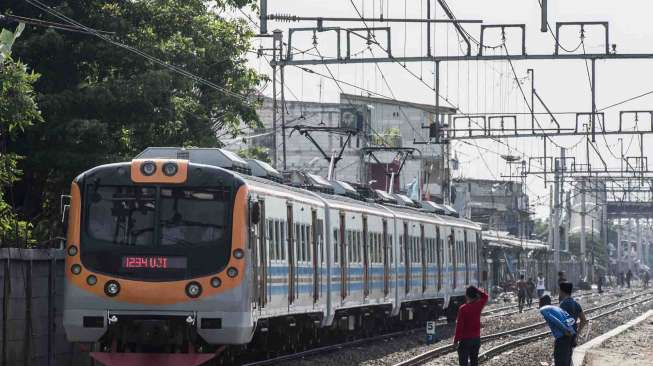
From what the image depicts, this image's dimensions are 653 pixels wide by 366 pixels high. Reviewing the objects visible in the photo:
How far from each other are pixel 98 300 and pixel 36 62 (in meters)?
13.5

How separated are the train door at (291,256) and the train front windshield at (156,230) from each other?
3.61m

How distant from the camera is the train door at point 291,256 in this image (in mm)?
22438

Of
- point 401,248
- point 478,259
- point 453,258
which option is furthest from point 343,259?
point 478,259

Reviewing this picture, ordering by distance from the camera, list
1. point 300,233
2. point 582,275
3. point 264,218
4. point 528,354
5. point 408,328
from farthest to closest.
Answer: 1. point 582,275
2. point 408,328
3. point 528,354
4. point 300,233
5. point 264,218

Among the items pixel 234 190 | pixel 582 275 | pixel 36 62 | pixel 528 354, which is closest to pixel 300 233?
pixel 234 190

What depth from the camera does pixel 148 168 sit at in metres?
18.8

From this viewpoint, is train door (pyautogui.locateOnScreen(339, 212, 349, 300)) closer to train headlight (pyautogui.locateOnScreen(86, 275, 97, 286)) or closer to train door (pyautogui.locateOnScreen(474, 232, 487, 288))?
train headlight (pyautogui.locateOnScreen(86, 275, 97, 286))

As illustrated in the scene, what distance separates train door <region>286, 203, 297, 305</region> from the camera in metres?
22.4

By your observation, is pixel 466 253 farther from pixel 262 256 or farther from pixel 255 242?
pixel 255 242

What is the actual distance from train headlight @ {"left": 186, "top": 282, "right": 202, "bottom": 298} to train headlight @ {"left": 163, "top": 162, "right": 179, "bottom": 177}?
1.44m

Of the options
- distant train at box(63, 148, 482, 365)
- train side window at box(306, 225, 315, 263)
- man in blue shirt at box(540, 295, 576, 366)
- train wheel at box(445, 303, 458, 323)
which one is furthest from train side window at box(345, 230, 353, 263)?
train wheel at box(445, 303, 458, 323)

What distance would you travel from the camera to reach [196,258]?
18.5 m

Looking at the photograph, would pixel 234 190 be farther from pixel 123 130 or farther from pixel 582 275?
pixel 582 275

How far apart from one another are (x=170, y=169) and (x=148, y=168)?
0.28 m
